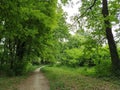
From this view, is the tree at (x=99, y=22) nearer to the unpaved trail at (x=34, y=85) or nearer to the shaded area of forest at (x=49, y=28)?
the shaded area of forest at (x=49, y=28)

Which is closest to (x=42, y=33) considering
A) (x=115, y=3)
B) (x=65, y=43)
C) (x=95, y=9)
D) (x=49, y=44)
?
(x=49, y=44)

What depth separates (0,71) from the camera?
2612 cm

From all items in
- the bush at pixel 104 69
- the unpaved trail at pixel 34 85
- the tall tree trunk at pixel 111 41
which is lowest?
the unpaved trail at pixel 34 85

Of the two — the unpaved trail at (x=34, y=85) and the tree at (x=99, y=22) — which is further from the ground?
the tree at (x=99, y=22)

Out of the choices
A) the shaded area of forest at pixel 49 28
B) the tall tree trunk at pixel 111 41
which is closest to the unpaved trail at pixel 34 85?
the shaded area of forest at pixel 49 28

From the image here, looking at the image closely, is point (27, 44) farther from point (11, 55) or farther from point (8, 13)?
point (8, 13)

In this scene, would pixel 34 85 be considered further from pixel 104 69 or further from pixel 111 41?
pixel 111 41

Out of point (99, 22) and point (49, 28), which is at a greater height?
point (49, 28)

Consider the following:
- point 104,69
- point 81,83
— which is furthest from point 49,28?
point 81,83

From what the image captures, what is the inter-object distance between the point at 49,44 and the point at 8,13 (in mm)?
20894

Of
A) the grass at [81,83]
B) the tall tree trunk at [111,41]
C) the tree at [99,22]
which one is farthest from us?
the tall tree trunk at [111,41]

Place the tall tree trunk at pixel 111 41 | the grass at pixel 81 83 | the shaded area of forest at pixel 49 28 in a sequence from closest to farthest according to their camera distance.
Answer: the grass at pixel 81 83
the shaded area of forest at pixel 49 28
the tall tree trunk at pixel 111 41

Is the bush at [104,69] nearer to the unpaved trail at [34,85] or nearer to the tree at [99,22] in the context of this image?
the tree at [99,22]

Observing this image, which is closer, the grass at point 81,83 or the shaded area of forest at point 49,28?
the grass at point 81,83
